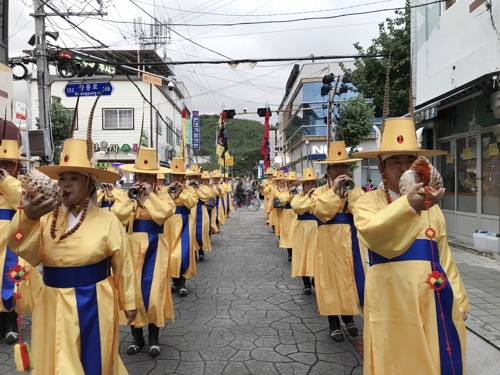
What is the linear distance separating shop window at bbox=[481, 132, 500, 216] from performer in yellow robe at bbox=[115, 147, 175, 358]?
7.28m

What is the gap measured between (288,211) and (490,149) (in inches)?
175

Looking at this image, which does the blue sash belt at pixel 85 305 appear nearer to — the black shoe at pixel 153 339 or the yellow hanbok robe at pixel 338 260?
the black shoe at pixel 153 339

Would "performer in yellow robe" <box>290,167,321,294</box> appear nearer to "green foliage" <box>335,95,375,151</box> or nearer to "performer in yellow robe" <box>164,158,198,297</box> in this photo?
"performer in yellow robe" <box>164,158,198,297</box>

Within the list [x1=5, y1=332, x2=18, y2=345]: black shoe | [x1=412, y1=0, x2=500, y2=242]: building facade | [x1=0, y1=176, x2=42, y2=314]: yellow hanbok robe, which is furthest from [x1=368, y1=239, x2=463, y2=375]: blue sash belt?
[x1=412, y1=0, x2=500, y2=242]: building facade

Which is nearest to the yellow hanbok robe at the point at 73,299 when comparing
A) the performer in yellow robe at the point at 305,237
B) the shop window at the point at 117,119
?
the performer in yellow robe at the point at 305,237

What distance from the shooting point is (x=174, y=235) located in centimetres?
640

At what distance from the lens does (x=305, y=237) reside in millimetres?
6840

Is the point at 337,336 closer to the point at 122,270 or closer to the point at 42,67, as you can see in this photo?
the point at 122,270

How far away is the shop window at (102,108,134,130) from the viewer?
2672 cm

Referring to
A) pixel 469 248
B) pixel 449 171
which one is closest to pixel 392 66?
pixel 449 171

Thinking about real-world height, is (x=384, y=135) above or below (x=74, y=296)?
above

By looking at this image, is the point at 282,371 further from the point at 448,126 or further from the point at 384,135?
the point at 448,126

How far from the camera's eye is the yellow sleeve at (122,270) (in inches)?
112

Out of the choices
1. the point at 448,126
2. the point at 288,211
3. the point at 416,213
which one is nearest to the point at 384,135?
the point at 416,213
